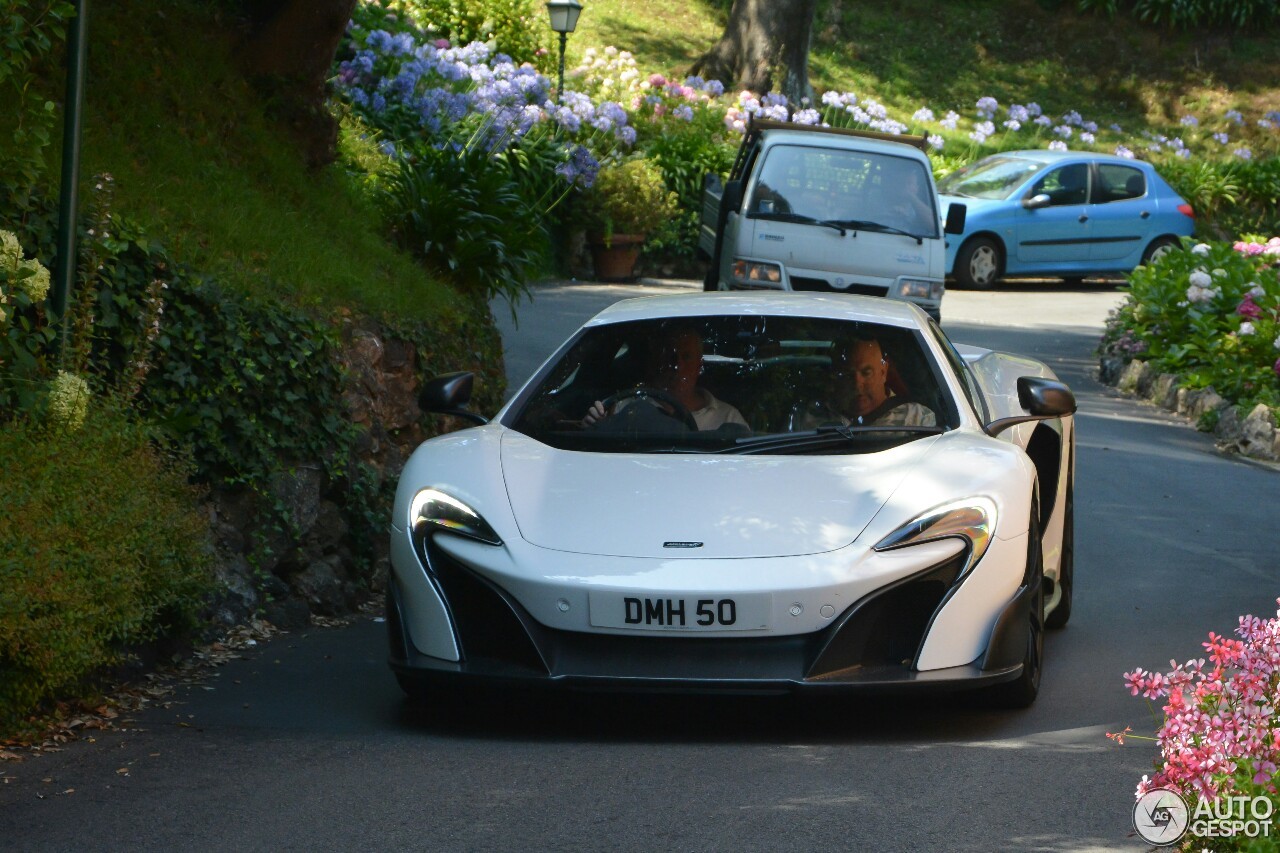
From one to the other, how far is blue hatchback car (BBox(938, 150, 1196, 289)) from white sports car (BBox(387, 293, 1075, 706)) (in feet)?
57.1

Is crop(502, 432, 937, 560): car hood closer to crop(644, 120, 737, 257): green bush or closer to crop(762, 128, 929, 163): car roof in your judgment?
crop(762, 128, 929, 163): car roof

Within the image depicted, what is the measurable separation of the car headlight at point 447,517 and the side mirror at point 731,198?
10459mm

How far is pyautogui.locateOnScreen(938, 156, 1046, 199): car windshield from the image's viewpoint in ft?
79.4

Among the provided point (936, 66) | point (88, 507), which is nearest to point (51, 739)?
point (88, 507)

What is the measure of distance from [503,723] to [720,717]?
0.74m

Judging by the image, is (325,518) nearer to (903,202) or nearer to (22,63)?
(22,63)

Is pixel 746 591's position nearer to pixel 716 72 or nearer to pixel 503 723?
Result: pixel 503 723

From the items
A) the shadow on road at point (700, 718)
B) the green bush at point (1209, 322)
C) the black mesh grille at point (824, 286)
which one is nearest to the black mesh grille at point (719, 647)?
the shadow on road at point (700, 718)

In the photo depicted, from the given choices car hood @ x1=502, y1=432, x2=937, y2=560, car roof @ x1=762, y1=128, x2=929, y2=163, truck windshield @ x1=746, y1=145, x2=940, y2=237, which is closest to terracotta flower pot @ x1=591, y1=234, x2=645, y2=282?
car roof @ x1=762, y1=128, x2=929, y2=163

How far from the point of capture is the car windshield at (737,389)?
246 inches

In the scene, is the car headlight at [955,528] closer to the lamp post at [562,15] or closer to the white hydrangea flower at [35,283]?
the white hydrangea flower at [35,283]

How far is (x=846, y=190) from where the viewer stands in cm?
1552

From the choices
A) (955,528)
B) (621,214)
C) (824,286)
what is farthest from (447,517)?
(621,214)

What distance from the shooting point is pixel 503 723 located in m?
5.76
